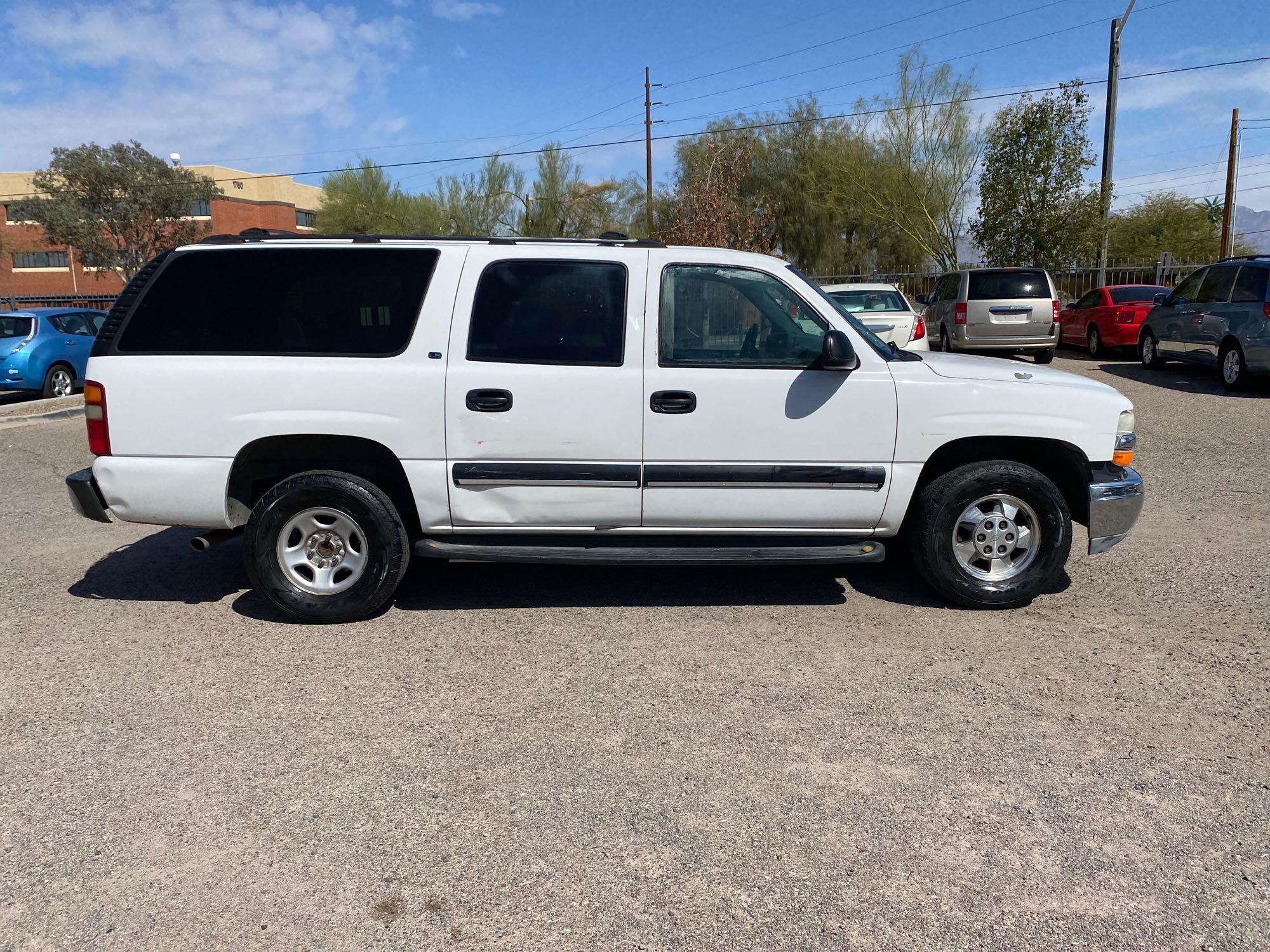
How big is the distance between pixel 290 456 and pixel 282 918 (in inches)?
111

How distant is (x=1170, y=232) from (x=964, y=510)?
57042mm

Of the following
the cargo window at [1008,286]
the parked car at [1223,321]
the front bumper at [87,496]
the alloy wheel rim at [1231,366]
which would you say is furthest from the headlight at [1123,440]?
the cargo window at [1008,286]

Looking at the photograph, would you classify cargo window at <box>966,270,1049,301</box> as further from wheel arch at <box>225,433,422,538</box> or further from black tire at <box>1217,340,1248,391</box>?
wheel arch at <box>225,433,422,538</box>

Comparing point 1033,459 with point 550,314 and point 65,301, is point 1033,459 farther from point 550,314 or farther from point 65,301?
point 65,301

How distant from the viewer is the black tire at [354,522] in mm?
4957

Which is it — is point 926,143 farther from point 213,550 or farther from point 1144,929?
point 1144,929

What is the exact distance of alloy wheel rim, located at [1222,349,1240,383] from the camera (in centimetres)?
1348

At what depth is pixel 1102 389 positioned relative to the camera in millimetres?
5164

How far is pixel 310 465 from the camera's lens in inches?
204

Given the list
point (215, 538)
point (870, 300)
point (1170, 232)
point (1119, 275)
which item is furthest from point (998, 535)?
point (1170, 232)

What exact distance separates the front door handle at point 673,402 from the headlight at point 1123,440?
2210 mm

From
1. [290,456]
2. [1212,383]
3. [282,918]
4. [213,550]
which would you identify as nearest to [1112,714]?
[282,918]

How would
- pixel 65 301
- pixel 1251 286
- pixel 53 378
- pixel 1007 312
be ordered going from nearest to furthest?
pixel 1251 286, pixel 53 378, pixel 1007 312, pixel 65 301

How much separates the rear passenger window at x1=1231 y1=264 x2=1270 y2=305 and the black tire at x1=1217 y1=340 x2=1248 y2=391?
634 millimetres
